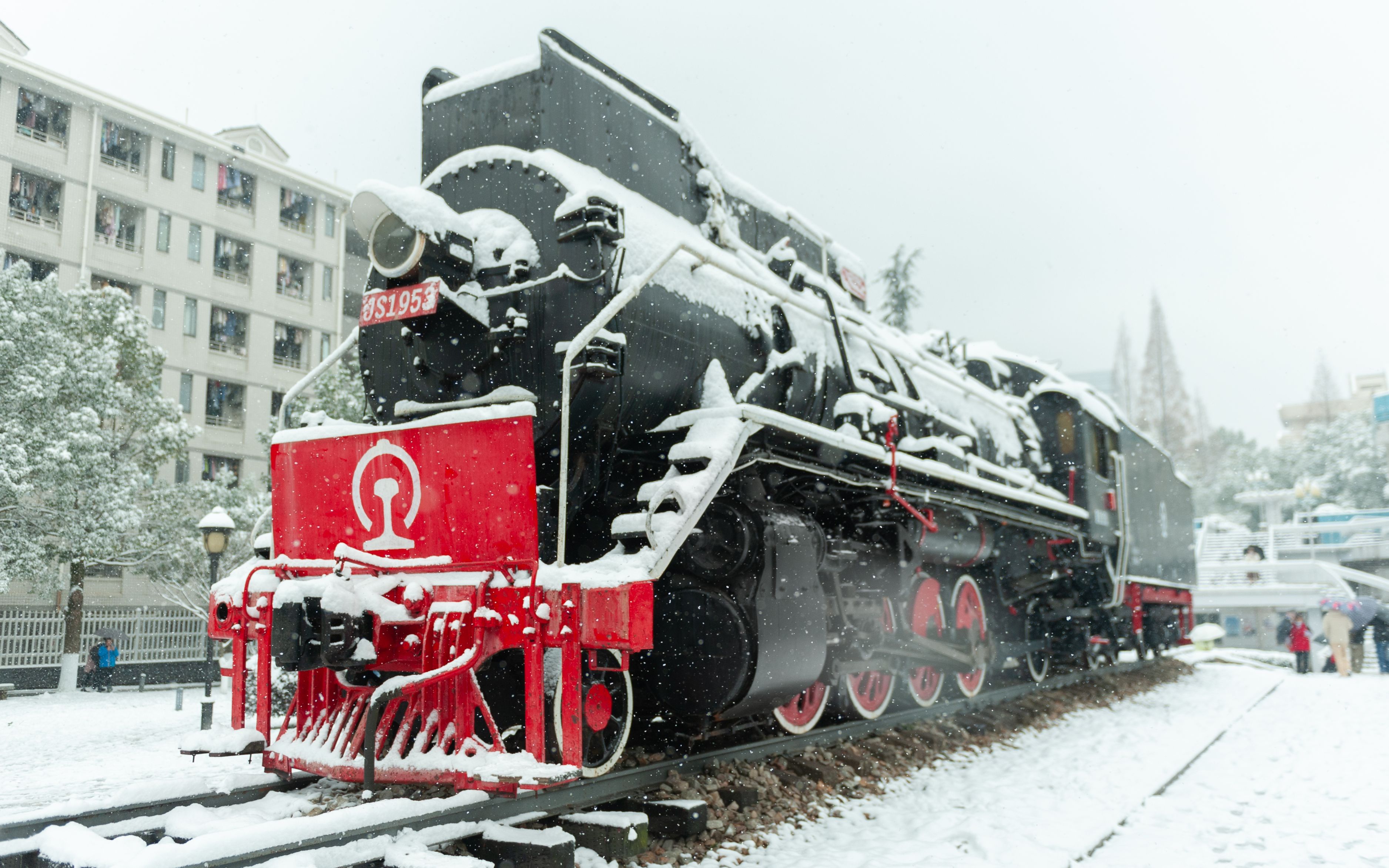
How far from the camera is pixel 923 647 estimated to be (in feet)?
24.5

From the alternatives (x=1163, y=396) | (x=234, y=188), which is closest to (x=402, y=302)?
(x=234, y=188)

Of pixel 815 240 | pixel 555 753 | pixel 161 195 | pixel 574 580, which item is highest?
pixel 161 195

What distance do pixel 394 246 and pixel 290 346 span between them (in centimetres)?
2549

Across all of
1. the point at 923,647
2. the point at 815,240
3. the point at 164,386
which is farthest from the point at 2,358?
the point at 923,647

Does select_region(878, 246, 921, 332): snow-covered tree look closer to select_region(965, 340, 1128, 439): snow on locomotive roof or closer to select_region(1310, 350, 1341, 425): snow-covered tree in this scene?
select_region(965, 340, 1128, 439): snow on locomotive roof

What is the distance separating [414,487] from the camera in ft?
15.0

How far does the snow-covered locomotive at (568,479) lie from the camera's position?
13.7 feet

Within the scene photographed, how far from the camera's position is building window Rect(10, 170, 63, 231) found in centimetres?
2105

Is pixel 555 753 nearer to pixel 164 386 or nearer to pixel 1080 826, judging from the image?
pixel 1080 826

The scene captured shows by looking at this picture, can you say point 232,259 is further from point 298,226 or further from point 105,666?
point 105,666

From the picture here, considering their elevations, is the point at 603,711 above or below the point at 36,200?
below

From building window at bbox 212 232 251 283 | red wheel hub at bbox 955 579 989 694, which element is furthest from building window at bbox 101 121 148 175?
red wheel hub at bbox 955 579 989 694

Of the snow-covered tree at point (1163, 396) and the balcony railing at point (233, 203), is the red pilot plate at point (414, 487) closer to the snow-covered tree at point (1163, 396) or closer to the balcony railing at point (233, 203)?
the balcony railing at point (233, 203)

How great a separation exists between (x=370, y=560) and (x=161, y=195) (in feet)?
78.5
